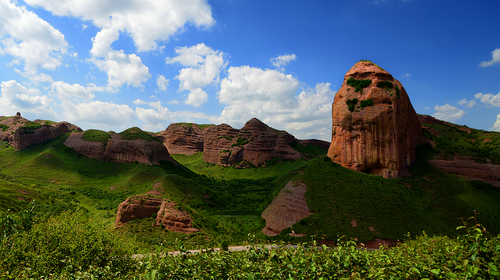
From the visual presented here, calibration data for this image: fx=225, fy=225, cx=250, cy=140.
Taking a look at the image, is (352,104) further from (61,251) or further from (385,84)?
(61,251)

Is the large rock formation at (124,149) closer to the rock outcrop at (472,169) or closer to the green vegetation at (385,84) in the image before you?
the green vegetation at (385,84)

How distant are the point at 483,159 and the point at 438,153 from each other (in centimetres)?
637

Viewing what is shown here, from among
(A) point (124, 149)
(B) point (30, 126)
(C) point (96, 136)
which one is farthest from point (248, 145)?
(B) point (30, 126)

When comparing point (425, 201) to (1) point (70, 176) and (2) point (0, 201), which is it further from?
(1) point (70, 176)

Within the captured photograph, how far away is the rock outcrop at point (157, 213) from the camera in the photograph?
3053 cm

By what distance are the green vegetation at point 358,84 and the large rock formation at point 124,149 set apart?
57.0 m

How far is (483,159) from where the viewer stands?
4109 cm

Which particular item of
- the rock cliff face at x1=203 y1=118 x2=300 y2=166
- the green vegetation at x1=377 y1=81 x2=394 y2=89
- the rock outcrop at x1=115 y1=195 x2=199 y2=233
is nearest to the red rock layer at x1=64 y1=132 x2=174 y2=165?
the rock cliff face at x1=203 y1=118 x2=300 y2=166

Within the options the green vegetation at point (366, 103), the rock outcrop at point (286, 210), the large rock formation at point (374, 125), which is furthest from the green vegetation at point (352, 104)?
the rock outcrop at point (286, 210)

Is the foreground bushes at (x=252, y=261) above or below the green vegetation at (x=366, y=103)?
below

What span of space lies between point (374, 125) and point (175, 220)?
37398 mm

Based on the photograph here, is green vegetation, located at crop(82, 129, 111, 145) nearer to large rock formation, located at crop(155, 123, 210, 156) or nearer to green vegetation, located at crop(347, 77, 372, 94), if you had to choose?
large rock formation, located at crop(155, 123, 210, 156)

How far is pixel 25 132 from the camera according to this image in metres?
78.6

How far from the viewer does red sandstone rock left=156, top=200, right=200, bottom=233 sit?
30391 mm
